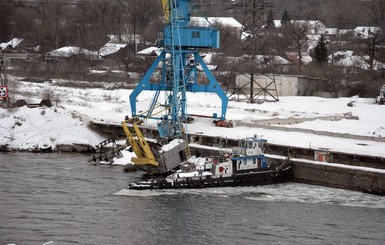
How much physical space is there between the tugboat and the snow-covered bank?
9.96 m

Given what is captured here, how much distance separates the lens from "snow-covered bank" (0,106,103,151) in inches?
1816

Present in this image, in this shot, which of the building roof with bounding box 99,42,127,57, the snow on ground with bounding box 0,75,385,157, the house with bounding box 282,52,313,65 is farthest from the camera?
the building roof with bounding box 99,42,127,57

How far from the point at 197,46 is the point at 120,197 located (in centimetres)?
1575

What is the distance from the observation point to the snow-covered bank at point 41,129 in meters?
46.1

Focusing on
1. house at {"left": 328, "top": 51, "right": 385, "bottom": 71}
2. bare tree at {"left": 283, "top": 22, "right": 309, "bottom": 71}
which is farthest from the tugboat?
bare tree at {"left": 283, "top": 22, "right": 309, "bottom": 71}

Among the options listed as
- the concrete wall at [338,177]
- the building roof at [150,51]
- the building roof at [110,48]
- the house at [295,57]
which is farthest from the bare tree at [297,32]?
the concrete wall at [338,177]

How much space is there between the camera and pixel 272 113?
177 ft

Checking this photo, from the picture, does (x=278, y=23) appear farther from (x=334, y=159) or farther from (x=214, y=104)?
(x=334, y=159)

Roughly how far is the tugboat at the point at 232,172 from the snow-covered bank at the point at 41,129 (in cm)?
996

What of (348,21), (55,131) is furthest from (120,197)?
(348,21)

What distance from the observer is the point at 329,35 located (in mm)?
113250

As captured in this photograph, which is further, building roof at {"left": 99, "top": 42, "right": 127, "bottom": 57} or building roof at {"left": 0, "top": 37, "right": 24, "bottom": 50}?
building roof at {"left": 0, "top": 37, "right": 24, "bottom": 50}

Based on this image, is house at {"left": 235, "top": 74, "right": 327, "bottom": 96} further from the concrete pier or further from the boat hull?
the boat hull

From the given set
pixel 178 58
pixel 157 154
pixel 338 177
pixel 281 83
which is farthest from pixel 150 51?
pixel 338 177
